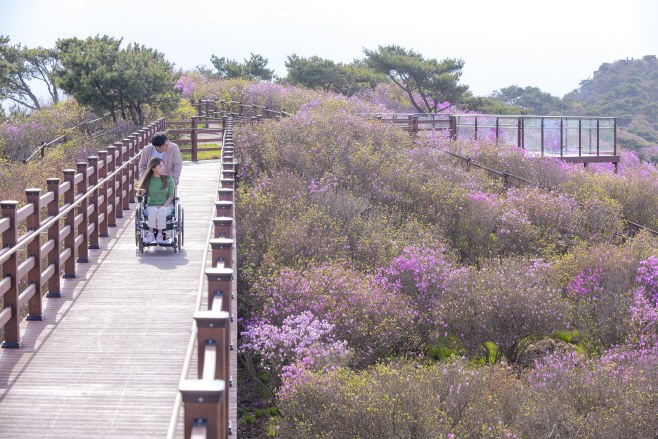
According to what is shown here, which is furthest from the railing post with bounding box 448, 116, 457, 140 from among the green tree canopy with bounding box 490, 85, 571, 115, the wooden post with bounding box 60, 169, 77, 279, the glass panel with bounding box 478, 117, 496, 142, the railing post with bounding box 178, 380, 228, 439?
the green tree canopy with bounding box 490, 85, 571, 115

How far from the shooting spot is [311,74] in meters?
45.2

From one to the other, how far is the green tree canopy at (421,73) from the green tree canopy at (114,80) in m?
22.7

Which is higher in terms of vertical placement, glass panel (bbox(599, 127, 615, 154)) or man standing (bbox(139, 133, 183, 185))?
glass panel (bbox(599, 127, 615, 154))

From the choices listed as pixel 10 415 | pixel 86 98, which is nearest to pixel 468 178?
pixel 10 415

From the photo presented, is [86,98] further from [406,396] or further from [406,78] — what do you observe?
[406,78]

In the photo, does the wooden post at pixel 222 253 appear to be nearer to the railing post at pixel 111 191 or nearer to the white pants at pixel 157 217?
the white pants at pixel 157 217

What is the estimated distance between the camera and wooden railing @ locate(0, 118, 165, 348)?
5.38 metres

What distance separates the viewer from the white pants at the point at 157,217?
822cm

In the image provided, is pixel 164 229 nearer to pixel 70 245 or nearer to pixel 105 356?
pixel 70 245

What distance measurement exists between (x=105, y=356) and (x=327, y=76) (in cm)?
4157

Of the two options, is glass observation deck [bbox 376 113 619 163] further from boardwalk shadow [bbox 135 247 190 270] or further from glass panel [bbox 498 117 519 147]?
boardwalk shadow [bbox 135 247 190 270]

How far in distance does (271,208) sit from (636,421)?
26.6 feet

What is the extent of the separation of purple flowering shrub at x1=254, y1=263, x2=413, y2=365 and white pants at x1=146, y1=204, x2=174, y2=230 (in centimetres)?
213

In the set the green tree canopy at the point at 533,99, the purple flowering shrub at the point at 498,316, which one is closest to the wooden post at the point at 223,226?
the purple flowering shrub at the point at 498,316
